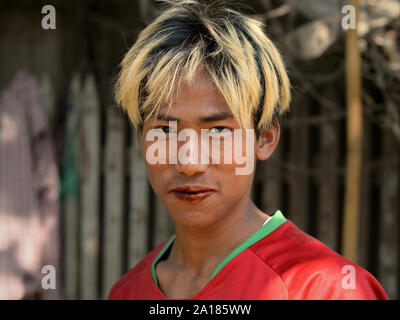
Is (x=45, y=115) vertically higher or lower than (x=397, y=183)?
higher

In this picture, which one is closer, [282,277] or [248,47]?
[282,277]

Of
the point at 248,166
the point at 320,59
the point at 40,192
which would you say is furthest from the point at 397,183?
the point at 40,192

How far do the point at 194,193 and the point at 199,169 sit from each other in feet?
0.27

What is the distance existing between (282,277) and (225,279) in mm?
208

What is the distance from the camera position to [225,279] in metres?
1.67

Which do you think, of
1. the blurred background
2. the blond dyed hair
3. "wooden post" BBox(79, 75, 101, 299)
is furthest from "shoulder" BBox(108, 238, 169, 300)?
"wooden post" BBox(79, 75, 101, 299)

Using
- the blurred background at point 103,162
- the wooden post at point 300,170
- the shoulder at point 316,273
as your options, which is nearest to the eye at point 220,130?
Result: the shoulder at point 316,273

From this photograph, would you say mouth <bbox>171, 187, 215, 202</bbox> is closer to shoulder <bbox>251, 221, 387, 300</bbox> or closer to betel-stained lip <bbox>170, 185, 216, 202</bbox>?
betel-stained lip <bbox>170, 185, 216, 202</bbox>

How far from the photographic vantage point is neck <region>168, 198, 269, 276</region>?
179cm

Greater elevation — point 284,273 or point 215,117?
point 215,117

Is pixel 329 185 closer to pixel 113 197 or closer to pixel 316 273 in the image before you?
pixel 113 197

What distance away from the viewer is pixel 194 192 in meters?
1.66

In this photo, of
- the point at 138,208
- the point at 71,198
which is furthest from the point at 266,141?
the point at 71,198
